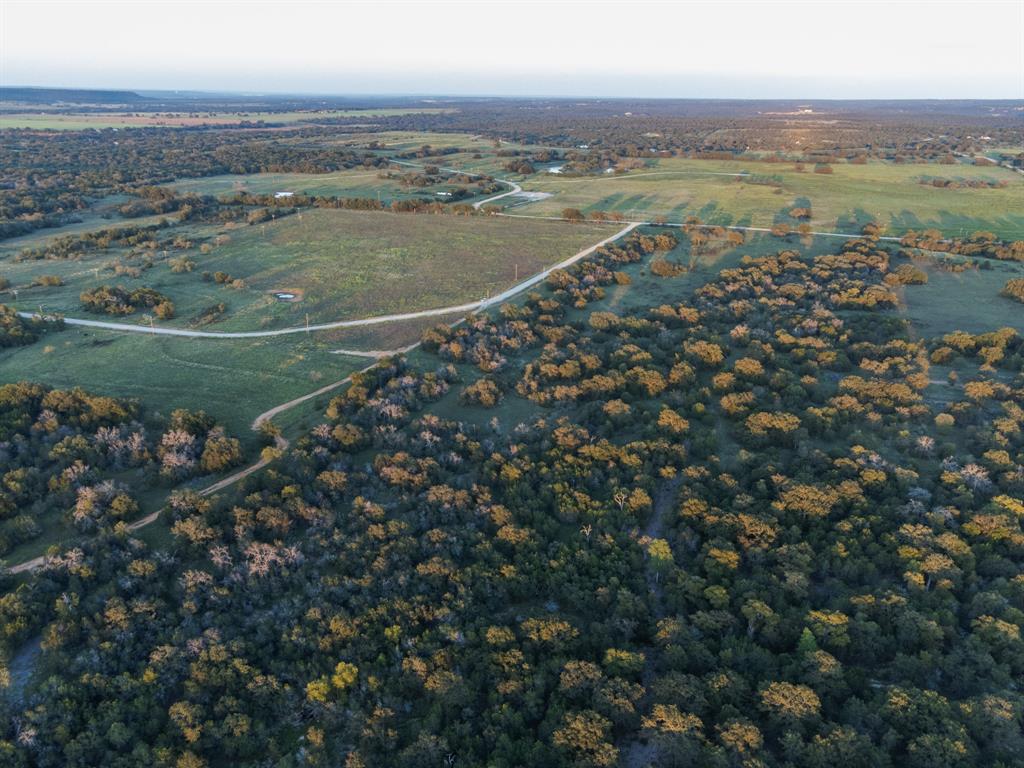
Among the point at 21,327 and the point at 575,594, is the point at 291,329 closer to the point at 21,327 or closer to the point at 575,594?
the point at 21,327

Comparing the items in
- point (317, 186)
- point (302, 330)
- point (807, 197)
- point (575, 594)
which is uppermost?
point (317, 186)

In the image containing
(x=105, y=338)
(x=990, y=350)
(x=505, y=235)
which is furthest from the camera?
(x=505, y=235)

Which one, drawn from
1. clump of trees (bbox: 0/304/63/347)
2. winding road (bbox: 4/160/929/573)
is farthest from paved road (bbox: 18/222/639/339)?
clump of trees (bbox: 0/304/63/347)

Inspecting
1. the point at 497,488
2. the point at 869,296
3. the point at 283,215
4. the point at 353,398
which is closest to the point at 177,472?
→ the point at 353,398

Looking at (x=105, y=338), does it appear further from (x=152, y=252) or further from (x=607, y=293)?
(x=607, y=293)

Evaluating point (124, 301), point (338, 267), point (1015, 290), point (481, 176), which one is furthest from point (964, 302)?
point (481, 176)
